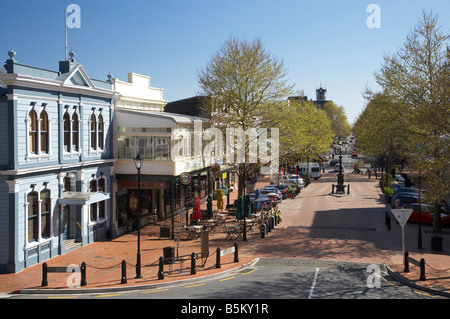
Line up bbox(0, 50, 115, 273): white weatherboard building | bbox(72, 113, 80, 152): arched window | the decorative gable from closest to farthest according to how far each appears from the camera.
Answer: bbox(0, 50, 115, 273): white weatherboard building
the decorative gable
bbox(72, 113, 80, 152): arched window

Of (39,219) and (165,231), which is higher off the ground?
(39,219)

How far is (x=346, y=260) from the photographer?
19.1 meters

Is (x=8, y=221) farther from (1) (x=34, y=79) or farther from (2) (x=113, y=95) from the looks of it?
(2) (x=113, y=95)

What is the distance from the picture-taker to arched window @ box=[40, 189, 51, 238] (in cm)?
1973

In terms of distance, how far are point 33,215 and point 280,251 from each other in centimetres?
1151

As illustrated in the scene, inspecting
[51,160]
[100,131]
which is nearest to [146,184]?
[100,131]

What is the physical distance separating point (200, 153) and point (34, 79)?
13.9 meters

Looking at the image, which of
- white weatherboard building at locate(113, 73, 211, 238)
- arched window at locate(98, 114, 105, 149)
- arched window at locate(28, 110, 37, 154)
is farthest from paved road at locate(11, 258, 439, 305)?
arched window at locate(98, 114, 105, 149)

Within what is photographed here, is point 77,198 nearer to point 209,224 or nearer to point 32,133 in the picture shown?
point 32,133

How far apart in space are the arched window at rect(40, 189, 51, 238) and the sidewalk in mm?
1366

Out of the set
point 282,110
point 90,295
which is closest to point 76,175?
point 90,295

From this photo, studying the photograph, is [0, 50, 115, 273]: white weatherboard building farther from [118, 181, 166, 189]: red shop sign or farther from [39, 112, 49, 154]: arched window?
[118, 181, 166, 189]: red shop sign

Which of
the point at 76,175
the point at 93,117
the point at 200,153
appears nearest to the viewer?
the point at 76,175

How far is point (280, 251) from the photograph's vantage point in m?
21.0
